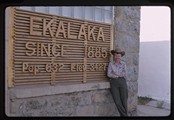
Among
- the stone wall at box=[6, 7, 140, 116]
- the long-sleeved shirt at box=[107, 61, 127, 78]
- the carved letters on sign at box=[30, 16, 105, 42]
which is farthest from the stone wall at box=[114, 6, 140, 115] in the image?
the carved letters on sign at box=[30, 16, 105, 42]

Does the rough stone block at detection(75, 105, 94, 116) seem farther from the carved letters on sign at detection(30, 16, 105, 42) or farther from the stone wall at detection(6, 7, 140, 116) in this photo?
the carved letters on sign at detection(30, 16, 105, 42)

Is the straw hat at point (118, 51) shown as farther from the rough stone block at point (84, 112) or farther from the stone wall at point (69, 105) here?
the rough stone block at point (84, 112)

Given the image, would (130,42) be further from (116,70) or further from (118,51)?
(116,70)

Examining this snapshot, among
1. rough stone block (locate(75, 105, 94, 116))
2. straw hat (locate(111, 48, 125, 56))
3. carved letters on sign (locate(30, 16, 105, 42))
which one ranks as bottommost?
rough stone block (locate(75, 105, 94, 116))

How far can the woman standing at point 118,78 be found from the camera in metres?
2.88

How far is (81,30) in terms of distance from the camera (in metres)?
Result: 2.88

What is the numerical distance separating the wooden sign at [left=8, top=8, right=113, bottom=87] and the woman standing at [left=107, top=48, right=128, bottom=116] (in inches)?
3.1

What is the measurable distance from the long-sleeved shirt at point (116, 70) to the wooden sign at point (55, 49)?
0.19 feet

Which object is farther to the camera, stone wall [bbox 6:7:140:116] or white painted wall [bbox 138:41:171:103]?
stone wall [bbox 6:7:140:116]

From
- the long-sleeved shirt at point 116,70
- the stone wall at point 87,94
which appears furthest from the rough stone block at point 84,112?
the long-sleeved shirt at point 116,70

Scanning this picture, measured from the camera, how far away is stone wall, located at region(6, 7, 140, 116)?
7.63 ft

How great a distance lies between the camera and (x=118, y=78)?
296cm

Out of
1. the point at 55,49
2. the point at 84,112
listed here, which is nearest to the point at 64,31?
the point at 55,49

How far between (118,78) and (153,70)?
0.60 m
